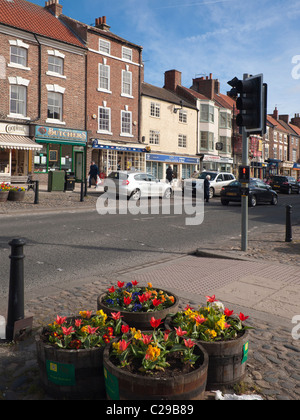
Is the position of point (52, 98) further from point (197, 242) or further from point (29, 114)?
point (197, 242)

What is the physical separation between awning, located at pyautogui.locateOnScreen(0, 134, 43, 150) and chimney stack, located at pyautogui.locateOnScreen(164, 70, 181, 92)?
22.8 meters

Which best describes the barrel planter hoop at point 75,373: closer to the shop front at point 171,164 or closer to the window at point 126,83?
the window at point 126,83

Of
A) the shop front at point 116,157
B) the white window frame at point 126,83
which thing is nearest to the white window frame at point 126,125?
the shop front at point 116,157

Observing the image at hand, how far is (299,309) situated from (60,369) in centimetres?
330

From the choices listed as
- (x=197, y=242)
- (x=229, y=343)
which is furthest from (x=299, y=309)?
(x=197, y=242)

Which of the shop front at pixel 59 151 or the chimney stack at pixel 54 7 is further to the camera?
the chimney stack at pixel 54 7

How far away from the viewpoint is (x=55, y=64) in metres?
26.1

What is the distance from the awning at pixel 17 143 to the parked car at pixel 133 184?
→ 19.1ft

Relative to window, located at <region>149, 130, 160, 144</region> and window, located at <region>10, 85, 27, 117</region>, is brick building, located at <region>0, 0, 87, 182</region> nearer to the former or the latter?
window, located at <region>10, 85, 27, 117</region>

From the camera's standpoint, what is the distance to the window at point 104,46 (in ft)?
95.9

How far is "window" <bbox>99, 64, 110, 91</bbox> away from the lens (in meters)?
29.3

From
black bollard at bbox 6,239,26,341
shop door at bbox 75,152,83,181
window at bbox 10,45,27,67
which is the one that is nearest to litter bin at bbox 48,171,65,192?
shop door at bbox 75,152,83,181

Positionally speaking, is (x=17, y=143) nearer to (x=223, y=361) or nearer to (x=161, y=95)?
(x=161, y=95)

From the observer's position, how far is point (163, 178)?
121 feet
